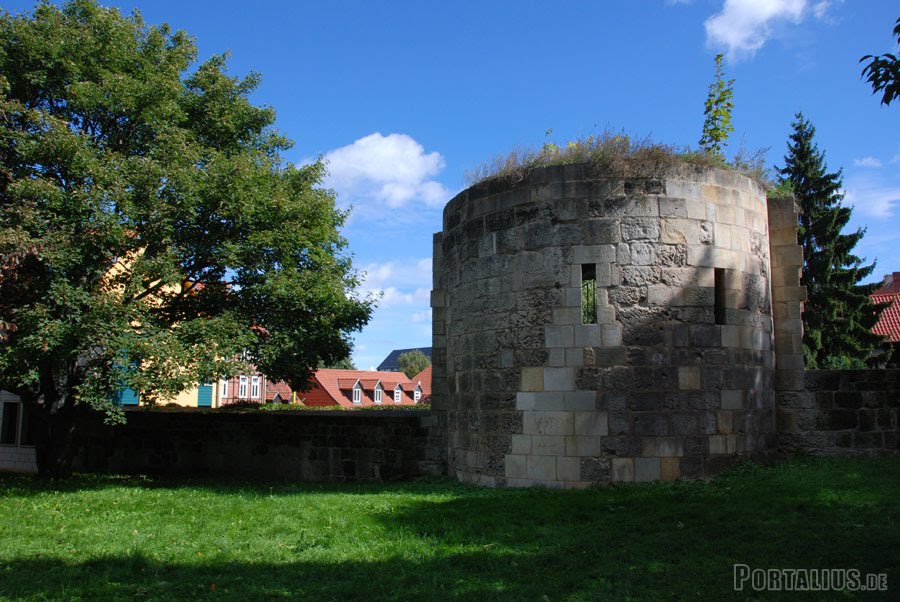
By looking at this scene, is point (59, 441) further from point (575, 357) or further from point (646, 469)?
point (646, 469)

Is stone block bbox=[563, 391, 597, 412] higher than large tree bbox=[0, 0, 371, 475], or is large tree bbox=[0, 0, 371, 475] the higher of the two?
large tree bbox=[0, 0, 371, 475]

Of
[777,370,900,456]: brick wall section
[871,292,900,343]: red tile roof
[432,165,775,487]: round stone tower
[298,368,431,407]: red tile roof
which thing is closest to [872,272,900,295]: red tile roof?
[871,292,900,343]: red tile roof

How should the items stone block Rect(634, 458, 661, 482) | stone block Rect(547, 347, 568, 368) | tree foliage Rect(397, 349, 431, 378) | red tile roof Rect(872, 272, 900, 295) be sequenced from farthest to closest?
tree foliage Rect(397, 349, 431, 378) < red tile roof Rect(872, 272, 900, 295) < stone block Rect(547, 347, 568, 368) < stone block Rect(634, 458, 661, 482)

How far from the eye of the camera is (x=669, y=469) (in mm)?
8922

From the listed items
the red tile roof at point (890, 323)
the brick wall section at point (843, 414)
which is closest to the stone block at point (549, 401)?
the brick wall section at point (843, 414)

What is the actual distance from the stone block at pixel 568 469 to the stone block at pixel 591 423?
37 centimetres

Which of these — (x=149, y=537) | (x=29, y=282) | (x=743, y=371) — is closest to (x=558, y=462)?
(x=743, y=371)

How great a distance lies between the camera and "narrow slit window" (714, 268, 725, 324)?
952 centimetres

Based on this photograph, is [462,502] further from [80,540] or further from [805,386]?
[805,386]

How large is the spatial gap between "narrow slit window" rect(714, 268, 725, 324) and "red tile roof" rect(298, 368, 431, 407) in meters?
39.3

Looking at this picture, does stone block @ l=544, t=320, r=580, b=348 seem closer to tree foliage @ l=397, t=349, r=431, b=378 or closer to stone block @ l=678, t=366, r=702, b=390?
stone block @ l=678, t=366, r=702, b=390

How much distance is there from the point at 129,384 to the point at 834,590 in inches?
393

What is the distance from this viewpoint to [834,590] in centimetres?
521

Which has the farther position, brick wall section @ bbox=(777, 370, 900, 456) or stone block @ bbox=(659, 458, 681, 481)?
brick wall section @ bbox=(777, 370, 900, 456)
